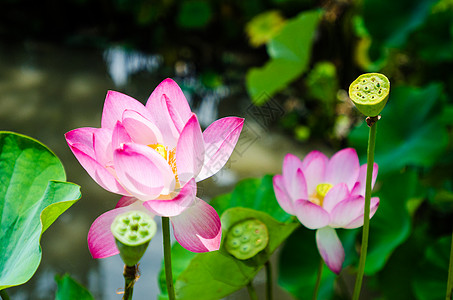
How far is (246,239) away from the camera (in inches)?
15.6

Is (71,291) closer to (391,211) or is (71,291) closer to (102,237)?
(102,237)

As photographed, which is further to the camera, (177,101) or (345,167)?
(345,167)

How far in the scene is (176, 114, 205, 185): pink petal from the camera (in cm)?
30

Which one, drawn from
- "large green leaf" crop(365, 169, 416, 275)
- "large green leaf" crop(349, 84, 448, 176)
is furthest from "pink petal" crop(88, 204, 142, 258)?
"large green leaf" crop(349, 84, 448, 176)

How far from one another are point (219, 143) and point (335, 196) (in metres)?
0.13

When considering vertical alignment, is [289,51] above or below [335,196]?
above

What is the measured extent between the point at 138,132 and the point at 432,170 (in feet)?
3.80

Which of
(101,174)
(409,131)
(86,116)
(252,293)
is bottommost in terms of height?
(252,293)

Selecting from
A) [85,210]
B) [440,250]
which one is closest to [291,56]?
[85,210]

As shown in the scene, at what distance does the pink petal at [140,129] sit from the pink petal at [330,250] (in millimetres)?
154

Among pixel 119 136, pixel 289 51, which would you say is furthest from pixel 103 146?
pixel 289 51

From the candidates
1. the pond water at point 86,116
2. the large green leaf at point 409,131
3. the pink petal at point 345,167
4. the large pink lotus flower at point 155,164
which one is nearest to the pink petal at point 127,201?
the large pink lotus flower at point 155,164

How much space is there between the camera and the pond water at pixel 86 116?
1630 millimetres

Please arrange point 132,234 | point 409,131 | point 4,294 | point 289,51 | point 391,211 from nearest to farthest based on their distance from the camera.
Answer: point 132,234 < point 4,294 < point 391,211 < point 409,131 < point 289,51
